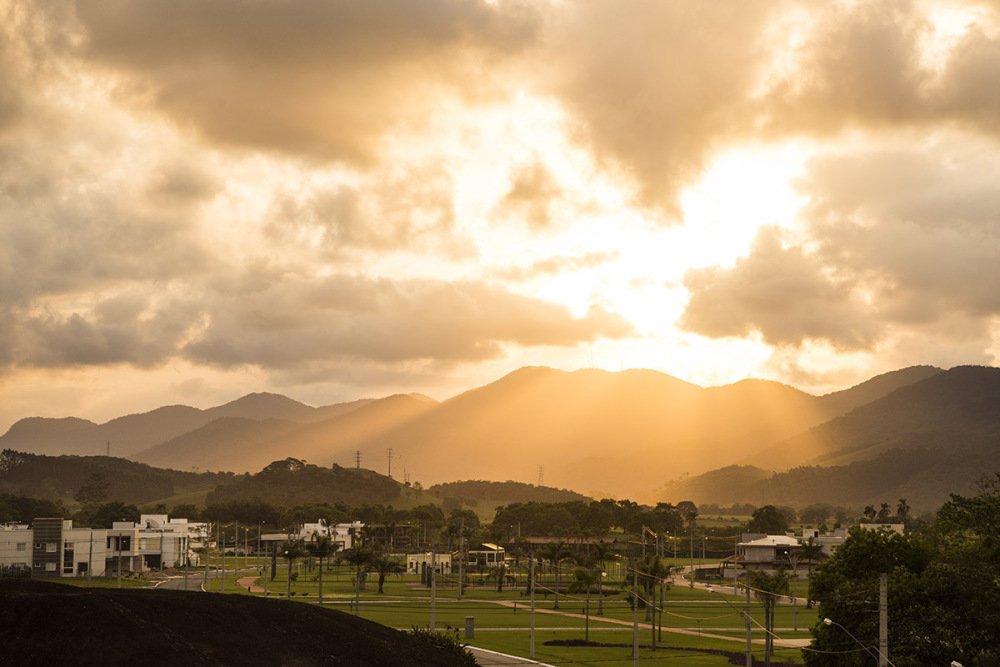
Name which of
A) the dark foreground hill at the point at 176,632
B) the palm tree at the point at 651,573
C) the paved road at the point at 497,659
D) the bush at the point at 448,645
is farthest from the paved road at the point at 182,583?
the dark foreground hill at the point at 176,632

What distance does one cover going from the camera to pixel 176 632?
2140 inches

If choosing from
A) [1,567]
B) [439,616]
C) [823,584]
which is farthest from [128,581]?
[823,584]

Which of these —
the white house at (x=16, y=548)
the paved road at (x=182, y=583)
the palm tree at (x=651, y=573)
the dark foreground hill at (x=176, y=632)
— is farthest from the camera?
the white house at (x=16, y=548)

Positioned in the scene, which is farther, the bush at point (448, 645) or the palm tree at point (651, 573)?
the palm tree at point (651, 573)

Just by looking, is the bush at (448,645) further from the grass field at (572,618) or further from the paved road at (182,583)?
the paved road at (182,583)

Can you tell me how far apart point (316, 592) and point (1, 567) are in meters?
52.8

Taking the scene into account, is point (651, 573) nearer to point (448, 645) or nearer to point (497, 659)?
point (497, 659)

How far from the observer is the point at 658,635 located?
11525 centimetres

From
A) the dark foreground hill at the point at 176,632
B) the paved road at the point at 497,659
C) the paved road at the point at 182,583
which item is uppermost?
the dark foreground hill at the point at 176,632

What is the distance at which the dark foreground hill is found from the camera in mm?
50906

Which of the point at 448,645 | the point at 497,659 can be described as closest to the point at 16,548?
the point at 497,659

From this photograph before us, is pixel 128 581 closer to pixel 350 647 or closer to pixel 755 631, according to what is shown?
pixel 755 631

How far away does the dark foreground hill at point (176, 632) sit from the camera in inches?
2004

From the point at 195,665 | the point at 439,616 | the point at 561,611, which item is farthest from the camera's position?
the point at 561,611
